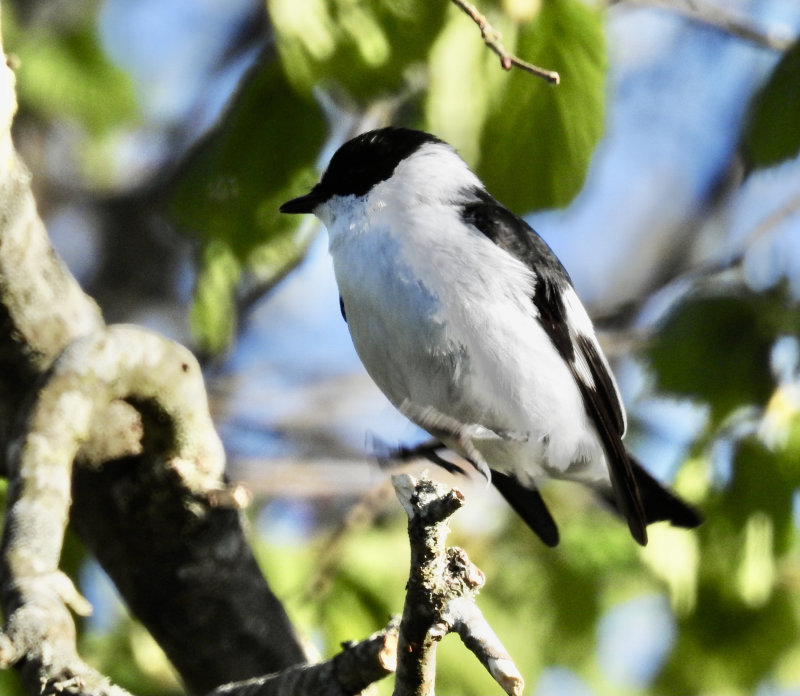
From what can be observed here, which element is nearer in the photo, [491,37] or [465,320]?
[491,37]

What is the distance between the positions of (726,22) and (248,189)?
1879mm

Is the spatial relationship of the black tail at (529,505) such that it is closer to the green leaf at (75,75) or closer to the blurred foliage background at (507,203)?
the blurred foliage background at (507,203)

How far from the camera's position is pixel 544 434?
2775 millimetres

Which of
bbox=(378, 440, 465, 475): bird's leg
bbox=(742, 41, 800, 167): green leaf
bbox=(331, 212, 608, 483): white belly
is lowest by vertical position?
bbox=(378, 440, 465, 475): bird's leg

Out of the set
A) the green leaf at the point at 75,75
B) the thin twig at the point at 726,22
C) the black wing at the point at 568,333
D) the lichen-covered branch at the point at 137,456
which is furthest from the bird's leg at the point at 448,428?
the green leaf at the point at 75,75

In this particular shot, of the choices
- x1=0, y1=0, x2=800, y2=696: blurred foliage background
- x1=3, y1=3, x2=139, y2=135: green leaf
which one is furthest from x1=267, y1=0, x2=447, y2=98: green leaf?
x1=3, y1=3, x2=139, y2=135: green leaf

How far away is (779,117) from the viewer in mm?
2543

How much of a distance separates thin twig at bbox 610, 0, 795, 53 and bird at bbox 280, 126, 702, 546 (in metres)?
1.17

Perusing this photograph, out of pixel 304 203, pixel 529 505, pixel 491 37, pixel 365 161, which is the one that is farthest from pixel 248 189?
pixel 529 505

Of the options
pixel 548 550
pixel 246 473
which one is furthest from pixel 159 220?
pixel 548 550

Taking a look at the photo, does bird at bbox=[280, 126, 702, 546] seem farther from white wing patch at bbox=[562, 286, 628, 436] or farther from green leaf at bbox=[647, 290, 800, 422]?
green leaf at bbox=[647, 290, 800, 422]

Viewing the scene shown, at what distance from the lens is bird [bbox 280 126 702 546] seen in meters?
2.49

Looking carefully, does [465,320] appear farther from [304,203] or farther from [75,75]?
[75,75]

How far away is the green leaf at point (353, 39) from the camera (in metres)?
2.29
